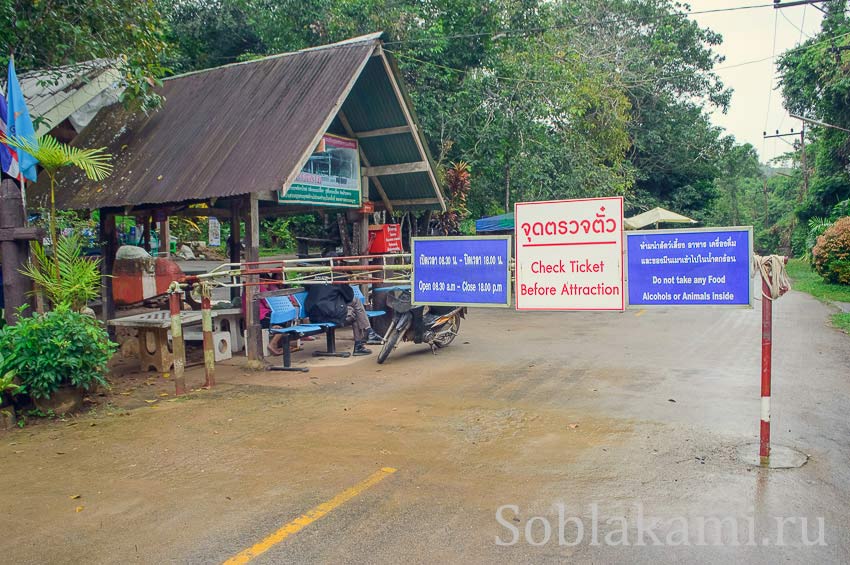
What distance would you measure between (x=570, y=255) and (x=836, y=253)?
66.8ft

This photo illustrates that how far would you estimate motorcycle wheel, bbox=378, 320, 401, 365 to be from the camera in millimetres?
10383

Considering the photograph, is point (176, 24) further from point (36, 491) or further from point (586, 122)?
point (36, 491)

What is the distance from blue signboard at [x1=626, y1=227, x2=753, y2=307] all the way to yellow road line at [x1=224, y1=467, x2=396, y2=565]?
2690mm

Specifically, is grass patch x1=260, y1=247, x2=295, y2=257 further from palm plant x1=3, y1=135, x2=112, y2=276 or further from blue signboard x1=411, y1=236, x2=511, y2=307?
blue signboard x1=411, y1=236, x2=511, y2=307

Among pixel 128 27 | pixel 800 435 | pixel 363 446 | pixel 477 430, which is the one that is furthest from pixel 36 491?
pixel 128 27

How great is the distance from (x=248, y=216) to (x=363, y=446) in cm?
568

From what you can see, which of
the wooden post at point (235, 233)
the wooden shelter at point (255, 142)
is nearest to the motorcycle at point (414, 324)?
the wooden shelter at point (255, 142)

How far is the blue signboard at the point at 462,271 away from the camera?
22.4 ft

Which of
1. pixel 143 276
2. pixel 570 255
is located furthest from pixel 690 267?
pixel 143 276

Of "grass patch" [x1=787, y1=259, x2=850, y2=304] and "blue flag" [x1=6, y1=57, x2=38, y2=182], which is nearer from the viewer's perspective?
"blue flag" [x1=6, y1=57, x2=38, y2=182]

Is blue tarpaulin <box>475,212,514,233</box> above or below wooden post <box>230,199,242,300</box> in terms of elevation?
above

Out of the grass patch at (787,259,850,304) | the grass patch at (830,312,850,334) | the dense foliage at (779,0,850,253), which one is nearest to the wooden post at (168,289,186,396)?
the grass patch at (830,312,850,334)

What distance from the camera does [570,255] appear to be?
621cm

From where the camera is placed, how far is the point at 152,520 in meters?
4.54
